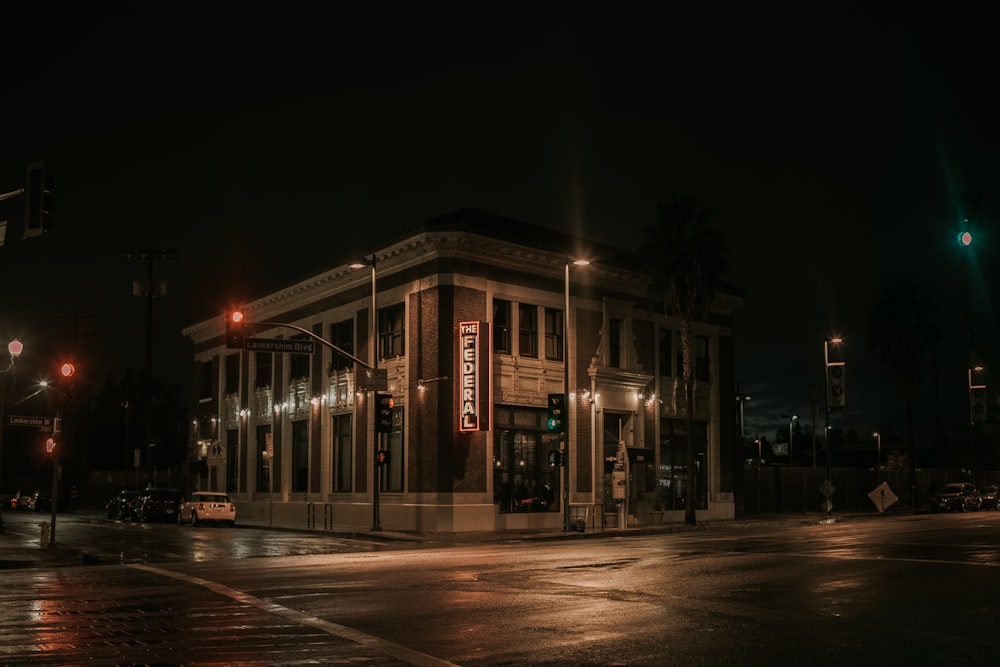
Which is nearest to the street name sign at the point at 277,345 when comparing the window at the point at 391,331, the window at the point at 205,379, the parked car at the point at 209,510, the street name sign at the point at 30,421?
the window at the point at 391,331

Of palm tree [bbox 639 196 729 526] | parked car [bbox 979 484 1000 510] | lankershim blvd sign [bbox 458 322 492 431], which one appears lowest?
parked car [bbox 979 484 1000 510]

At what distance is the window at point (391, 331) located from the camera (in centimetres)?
4303

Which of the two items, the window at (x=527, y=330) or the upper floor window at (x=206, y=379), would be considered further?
the upper floor window at (x=206, y=379)

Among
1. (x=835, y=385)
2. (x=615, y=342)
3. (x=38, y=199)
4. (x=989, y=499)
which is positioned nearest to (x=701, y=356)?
(x=615, y=342)

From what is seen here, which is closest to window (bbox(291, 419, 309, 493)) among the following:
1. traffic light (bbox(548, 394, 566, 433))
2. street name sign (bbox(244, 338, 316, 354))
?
street name sign (bbox(244, 338, 316, 354))

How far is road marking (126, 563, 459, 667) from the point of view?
1062 centimetres

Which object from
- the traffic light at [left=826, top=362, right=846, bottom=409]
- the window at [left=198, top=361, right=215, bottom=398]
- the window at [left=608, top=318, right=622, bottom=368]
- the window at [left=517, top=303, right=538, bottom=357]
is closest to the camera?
the window at [left=517, top=303, right=538, bottom=357]

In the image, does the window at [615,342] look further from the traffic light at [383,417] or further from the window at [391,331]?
the traffic light at [383,417]

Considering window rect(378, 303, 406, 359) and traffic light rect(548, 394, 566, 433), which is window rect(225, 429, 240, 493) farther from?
traffic light rect(548, 394, 566, 433)

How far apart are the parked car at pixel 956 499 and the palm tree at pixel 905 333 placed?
4740 mm

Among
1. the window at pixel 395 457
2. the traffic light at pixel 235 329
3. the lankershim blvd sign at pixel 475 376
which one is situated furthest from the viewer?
the window at pixel 395 457

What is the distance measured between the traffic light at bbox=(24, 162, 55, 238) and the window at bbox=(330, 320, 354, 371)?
87.4ft

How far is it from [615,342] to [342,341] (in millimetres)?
12172

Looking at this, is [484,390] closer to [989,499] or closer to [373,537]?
[373,537]
